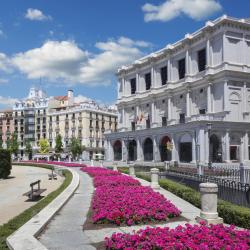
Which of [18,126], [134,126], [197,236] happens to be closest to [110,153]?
[134,126]

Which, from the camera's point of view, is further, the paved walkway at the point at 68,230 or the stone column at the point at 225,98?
the stone column at the point at 225,98

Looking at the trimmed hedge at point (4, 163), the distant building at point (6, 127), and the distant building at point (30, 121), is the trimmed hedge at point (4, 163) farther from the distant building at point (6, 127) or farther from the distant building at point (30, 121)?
the distant building at point (6, 127)

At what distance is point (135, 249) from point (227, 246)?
1.76 meters

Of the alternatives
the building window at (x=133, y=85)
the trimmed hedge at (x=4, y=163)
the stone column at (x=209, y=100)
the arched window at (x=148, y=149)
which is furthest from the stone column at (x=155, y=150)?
the trimmed hedge at (x=4, y=163)

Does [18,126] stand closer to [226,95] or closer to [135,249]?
[226,95]

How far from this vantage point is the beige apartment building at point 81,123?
115250 mm

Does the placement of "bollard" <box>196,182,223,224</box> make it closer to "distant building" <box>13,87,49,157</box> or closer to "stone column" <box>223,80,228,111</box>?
"stone column" <box>223,80,228,111</box>

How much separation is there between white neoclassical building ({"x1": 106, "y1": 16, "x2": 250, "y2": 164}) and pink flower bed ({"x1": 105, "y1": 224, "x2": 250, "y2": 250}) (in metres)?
36.9

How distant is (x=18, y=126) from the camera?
428 feet

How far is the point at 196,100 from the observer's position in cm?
6238

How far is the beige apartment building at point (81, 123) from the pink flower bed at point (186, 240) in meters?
105

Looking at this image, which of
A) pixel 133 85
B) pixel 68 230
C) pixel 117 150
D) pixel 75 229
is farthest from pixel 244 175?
pixel 133 85

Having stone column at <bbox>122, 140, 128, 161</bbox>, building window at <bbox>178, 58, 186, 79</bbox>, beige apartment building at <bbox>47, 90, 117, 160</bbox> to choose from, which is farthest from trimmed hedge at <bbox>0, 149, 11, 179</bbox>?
beige apartment building at <bbox>47, 90, 117, 160</bbox>

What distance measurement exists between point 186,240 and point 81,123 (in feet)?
356
